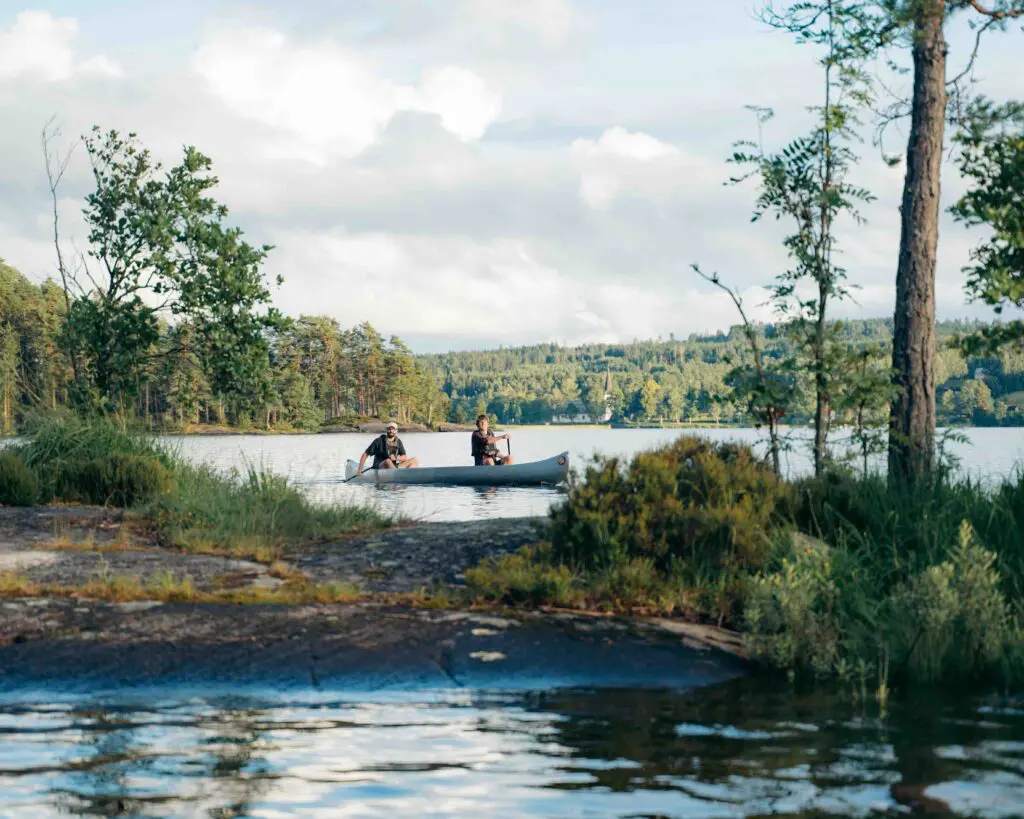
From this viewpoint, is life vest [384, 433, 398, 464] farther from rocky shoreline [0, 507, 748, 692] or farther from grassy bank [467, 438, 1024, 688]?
rocky shoreline [0, 507, 748, 692]

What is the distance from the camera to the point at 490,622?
300 inches

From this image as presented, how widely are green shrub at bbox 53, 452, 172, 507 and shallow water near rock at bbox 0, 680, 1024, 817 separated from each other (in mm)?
7765

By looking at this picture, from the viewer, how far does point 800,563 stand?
310 inches

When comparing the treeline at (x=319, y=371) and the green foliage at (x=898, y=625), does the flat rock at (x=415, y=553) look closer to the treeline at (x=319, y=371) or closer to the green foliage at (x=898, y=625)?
the green foliage at (x=898, y=625)

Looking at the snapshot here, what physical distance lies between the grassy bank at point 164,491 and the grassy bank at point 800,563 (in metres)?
3.14

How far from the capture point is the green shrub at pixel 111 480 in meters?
14.1

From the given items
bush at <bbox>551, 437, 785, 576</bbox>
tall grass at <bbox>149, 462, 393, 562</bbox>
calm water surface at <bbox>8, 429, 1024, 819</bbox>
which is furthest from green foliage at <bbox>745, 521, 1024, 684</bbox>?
tall grass at <bbox>149, 462, 393, 562</bbox>

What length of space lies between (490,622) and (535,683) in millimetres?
834

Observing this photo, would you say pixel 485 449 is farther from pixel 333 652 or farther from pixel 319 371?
pixel 319 371

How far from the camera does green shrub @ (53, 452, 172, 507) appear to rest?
14086mm

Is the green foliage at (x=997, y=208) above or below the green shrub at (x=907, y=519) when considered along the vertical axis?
above

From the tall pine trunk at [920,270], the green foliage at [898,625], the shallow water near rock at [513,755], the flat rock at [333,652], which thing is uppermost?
the tall pine trunk at [920,270]

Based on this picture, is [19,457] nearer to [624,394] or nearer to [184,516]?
[184,516]

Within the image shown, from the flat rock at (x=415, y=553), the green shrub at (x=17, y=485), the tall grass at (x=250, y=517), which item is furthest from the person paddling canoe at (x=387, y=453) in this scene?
the flat rock at (x=415, y=553)
